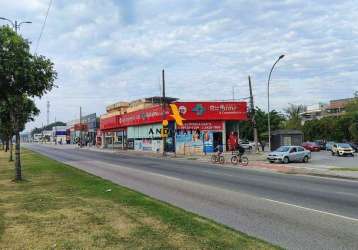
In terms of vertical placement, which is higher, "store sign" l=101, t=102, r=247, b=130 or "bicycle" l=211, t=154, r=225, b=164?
"store sign" l=101, t=102, r=247, b=130

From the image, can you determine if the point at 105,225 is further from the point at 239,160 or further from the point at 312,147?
the point at 312,147

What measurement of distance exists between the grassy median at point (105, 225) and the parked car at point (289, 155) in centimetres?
2566

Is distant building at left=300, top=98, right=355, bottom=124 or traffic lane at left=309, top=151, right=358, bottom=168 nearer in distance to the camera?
traffic lane at left=309, top=151, right=358, bottom=168

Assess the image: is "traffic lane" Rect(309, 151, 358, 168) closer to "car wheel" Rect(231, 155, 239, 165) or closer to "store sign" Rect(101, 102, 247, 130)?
"car wheel" Rect(231, 155, 239, 165)

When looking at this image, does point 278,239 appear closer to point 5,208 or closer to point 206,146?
point 5,208

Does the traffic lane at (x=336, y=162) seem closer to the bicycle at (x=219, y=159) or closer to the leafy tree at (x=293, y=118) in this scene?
the bicycle at (x=219, y=159)

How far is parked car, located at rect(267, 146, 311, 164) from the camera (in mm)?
38406

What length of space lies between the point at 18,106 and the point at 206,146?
36871mm

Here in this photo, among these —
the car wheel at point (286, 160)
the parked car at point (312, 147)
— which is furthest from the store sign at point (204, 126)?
the car wheel at point (286, 160)

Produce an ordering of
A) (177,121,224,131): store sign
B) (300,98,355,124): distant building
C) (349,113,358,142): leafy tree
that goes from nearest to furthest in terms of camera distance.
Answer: (177,121,224,131): store sign < (349,113,358,142): leafy tree < (300,98,355,124): distant building

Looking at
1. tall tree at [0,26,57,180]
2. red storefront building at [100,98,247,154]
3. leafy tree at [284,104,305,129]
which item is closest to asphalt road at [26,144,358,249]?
tall tree at [0,26,57,180]

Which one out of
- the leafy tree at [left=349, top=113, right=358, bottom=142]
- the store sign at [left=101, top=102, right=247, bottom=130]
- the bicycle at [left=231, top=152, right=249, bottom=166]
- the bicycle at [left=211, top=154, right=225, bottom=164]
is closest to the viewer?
the bicycle at [left=231, top=152, right=249, bottom=166]

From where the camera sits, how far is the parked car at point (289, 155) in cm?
3841

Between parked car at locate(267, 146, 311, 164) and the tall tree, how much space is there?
23087mm
